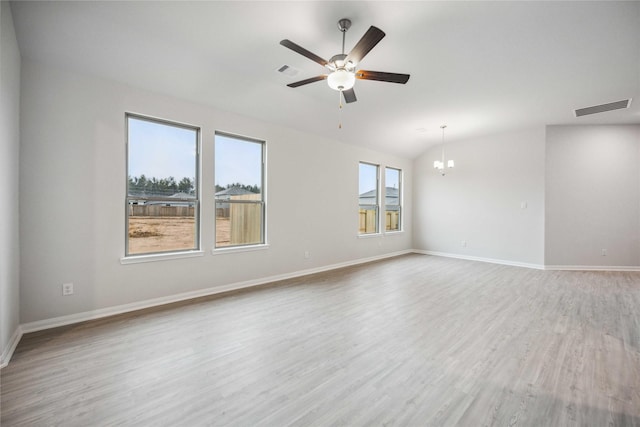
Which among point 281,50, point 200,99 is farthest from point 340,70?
point 200,99

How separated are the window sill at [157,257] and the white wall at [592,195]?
6.76m

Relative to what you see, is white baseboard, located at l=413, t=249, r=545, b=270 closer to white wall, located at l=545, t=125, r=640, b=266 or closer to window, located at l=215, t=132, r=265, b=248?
white wall, located at l=545, t=125, r=640, b=266

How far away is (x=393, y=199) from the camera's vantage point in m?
7.62

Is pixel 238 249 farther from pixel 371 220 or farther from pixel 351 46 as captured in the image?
pixel 371 220

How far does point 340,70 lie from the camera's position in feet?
8.29

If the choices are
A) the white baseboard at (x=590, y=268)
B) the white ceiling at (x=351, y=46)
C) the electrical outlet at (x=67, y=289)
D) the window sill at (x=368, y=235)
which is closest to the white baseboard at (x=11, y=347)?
the electrical outlet at (x=67, y=289)

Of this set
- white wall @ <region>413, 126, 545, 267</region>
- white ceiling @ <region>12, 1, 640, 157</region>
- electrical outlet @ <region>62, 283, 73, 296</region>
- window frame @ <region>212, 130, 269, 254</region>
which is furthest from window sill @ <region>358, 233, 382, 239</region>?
electrical outlet @ <region>62, 283, 73, 296</region>

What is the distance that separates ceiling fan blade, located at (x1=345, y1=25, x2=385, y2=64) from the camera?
2.11 metres

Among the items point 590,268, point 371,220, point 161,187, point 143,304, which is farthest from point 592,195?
point 143,304

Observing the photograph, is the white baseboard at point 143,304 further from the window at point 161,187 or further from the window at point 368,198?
the window at point 368,198

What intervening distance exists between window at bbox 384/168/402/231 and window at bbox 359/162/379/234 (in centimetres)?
36

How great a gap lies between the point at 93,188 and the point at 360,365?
3.34 m

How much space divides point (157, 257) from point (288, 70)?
2.85 m

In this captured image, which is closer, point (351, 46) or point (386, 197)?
point (351, 46)
